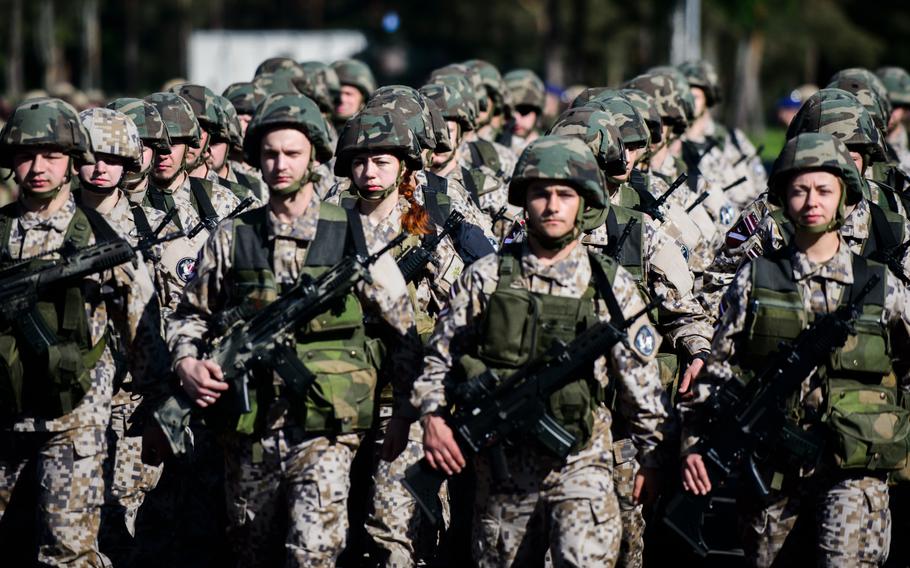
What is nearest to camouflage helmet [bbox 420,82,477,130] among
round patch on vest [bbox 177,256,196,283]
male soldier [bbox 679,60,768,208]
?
male soldier [bbox 679,60,768,208]

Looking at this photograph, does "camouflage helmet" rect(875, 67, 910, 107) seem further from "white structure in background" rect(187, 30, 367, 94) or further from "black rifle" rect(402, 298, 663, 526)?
"white structure in background" rect(187, 30, 367, 94)

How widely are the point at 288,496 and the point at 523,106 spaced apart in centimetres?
1000

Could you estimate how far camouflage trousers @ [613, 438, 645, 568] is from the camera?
309 inches

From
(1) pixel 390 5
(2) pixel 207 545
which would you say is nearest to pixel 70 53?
(1) pixel 390 5

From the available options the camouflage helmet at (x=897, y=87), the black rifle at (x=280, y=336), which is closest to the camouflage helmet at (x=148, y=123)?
the black rifle at (x=280, y=336)

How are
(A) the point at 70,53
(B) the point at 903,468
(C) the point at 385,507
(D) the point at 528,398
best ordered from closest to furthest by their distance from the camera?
(D) the point at 528,398 < (B) the point at 903,468 < (C) the point at 385,507 < (A) the point at 70,53

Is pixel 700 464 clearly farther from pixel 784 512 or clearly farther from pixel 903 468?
pixel 903 468

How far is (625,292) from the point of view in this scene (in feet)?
22.2

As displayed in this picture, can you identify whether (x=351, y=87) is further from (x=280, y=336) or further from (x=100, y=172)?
(x=280, y=336)

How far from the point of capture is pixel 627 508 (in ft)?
25.9

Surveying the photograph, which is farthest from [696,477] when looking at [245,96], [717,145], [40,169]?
[717,145]

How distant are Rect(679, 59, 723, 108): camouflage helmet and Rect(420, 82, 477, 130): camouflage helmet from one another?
458cm

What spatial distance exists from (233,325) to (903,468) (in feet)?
9.40

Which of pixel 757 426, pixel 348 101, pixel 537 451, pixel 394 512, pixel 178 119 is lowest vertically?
pixel 394 512
